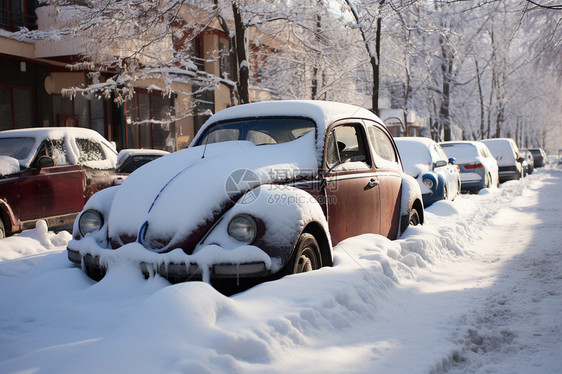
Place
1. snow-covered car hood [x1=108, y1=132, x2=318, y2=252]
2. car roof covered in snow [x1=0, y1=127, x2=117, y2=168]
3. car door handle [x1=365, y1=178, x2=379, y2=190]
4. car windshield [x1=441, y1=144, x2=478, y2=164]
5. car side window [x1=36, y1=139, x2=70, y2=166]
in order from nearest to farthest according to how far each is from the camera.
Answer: snow-covered car hood [x1=108, y1=132, x2=318, y2=252] → car door handle [x1=365, y1=178, x2=379, y2=190] → car roof covered in snow [x1=0, y1=127, x2=117, y2=168] → car side window [x1=36, y1=139, x2=70, y2=166] → car windshield [x1=441, y1=144, x2=478, y2=164]

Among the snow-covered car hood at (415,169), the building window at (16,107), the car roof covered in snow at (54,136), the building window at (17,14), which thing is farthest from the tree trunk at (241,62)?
the building window at (16,107)

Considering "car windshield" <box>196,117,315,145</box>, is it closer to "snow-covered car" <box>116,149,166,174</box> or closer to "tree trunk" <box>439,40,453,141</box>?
"snow-covered car" <box>116,149,166,174</box>

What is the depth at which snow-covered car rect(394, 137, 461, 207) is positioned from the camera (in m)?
10.3

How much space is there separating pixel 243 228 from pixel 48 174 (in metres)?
5.58

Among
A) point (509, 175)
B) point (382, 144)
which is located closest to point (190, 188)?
point (382, 144)

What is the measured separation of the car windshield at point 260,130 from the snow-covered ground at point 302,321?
1253 mm

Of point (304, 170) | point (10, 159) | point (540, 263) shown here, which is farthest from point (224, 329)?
point (10, 159)

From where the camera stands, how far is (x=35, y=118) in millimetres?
19016

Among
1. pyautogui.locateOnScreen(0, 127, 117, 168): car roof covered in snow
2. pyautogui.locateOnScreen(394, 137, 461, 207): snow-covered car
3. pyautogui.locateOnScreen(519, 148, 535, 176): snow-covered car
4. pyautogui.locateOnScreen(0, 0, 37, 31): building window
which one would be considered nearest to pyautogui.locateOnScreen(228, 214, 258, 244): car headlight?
pyautogui.locateOnScreen(0, 127, 117, 168): car roof covered in snow

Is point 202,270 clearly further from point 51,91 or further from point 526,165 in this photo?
point 526,165

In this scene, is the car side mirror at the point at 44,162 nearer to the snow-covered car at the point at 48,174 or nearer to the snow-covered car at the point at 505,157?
the snow-covered car at the point at 48,174

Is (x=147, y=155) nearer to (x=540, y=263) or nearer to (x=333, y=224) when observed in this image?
(x=333, y=224)

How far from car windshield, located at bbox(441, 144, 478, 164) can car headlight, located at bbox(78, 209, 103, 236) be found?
13.2 m

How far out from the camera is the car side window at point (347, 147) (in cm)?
525
